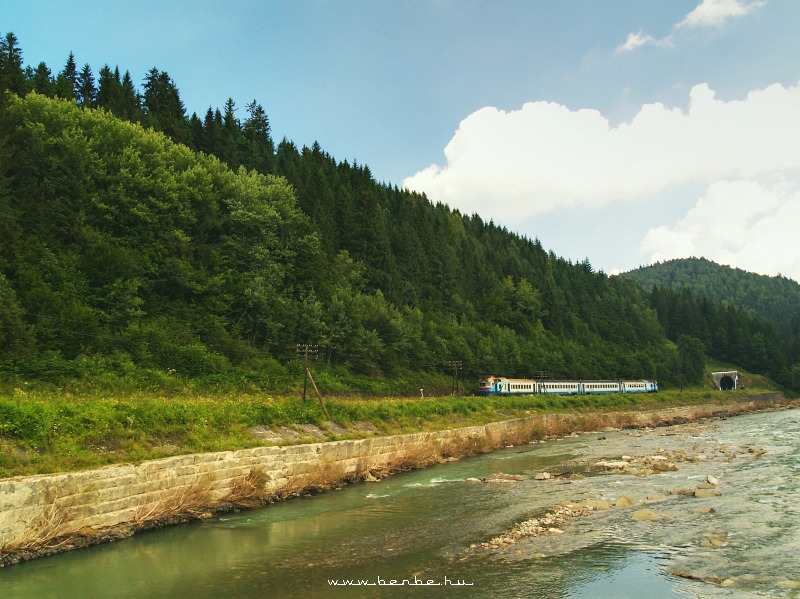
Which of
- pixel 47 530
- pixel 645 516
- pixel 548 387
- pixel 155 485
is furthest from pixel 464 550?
pixel 548 387

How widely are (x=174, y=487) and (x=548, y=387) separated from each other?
63.5 metres

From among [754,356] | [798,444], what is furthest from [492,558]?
[754,356]

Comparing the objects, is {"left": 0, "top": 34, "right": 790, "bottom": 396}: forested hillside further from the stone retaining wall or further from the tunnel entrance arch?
the tunnel entrance arch

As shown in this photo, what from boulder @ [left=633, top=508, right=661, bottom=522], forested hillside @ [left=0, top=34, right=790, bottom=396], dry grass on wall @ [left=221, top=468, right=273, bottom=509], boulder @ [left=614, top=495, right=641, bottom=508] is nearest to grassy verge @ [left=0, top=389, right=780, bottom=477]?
dry grass on wall @ [left=221, top=468, right=273, bottom=509]

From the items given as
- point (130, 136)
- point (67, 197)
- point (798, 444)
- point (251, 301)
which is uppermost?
point (130, 136)

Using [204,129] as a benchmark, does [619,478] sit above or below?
below

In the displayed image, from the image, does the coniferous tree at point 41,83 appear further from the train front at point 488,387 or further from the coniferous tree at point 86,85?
the train front at point 488,387

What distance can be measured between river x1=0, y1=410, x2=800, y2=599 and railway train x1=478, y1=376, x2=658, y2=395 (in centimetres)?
4511

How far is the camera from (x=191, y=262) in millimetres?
50312

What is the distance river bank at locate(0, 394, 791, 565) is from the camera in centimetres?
1351

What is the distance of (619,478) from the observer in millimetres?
23297

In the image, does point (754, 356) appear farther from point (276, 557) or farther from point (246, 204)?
point (276, 557)

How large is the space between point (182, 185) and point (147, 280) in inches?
408

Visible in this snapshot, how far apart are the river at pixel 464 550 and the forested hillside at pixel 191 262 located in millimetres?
20047
